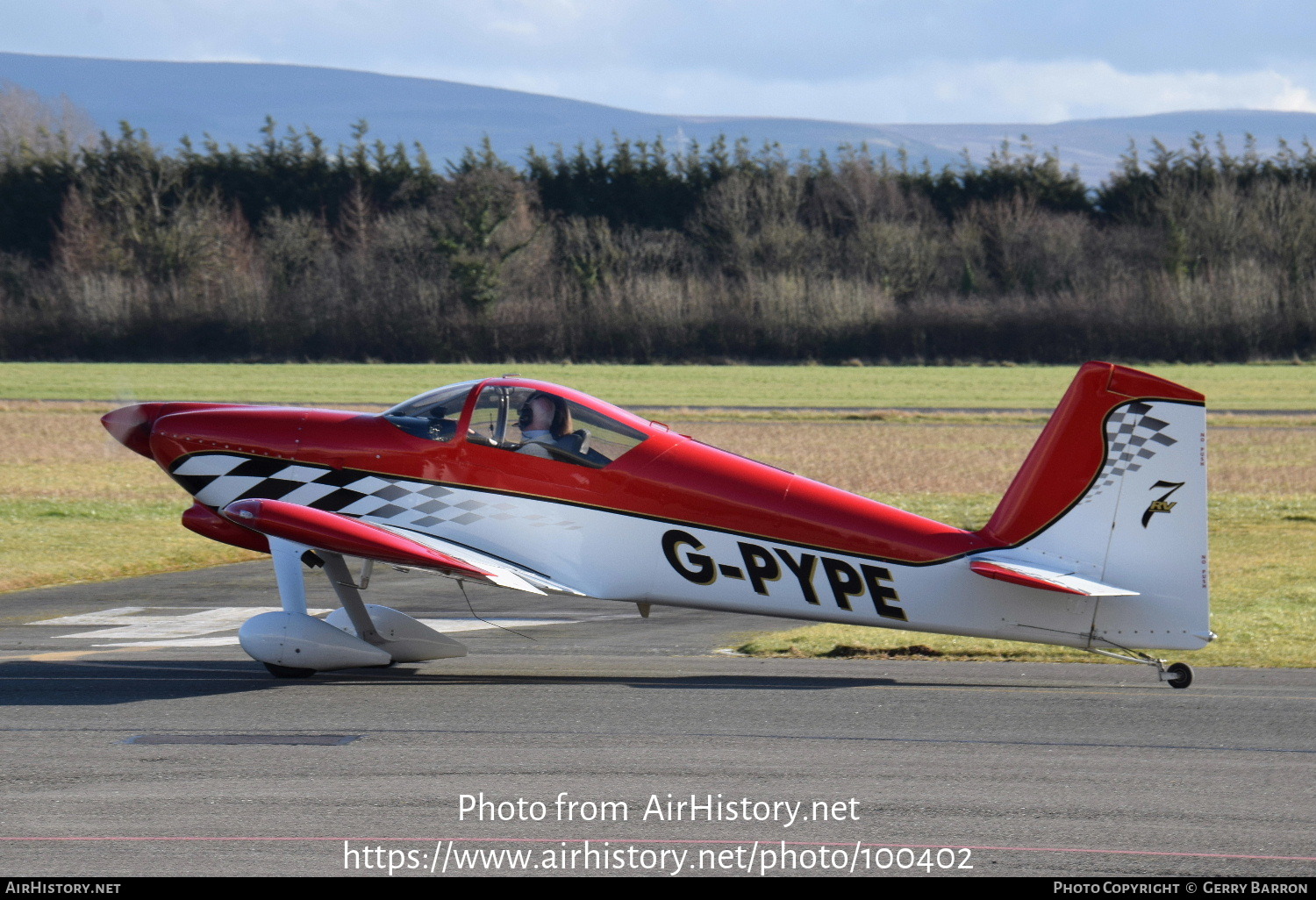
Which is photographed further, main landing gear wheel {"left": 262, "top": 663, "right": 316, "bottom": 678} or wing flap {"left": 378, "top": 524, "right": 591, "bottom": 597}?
main landing gear wheel {"left": 262, "top": 663, "right": 316, "bottom": 678}

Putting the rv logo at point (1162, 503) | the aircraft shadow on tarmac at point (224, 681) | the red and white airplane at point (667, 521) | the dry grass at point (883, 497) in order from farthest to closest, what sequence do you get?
the dry grass at point (883, 497)
the aircraft shadow on tarmac at point (224, 681)
the red and white airplane at point (667, 521)
the rv logo at point (1162, 503)

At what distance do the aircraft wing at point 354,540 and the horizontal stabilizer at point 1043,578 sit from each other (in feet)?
10.4

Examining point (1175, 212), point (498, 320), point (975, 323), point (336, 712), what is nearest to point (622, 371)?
point (498, 320)

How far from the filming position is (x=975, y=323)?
2499 inches

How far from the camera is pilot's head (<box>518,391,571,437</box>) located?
10.0 m

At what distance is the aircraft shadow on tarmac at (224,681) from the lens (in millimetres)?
9547

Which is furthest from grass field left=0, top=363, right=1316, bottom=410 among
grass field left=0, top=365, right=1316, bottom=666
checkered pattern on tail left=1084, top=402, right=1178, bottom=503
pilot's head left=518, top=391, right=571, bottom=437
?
checkered pattern on tail left=1084, top=402, right=1178, bottom=503

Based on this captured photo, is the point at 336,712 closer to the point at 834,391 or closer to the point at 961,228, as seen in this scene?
the point at 834,391

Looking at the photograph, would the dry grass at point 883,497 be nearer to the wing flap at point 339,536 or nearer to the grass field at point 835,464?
the grass field at point 835,464

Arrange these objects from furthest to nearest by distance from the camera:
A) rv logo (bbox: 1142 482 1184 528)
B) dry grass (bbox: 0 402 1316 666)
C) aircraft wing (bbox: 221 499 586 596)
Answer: dry grass (bbox: 0 402 1316 666) < aircraft wing (bbox: 221 499 586 596) < rv logo (bbox: 1142 482 1184 528)

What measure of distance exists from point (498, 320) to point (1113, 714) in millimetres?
57596

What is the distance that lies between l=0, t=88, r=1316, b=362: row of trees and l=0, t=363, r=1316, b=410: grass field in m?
2.92

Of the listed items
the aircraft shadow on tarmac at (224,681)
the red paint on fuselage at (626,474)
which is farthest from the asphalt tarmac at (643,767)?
the red paint on fuselage at (626,474)

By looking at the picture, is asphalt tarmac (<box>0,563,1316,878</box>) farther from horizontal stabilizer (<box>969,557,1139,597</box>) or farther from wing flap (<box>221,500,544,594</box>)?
wing flap (<box>221,500,544,594</box>)
